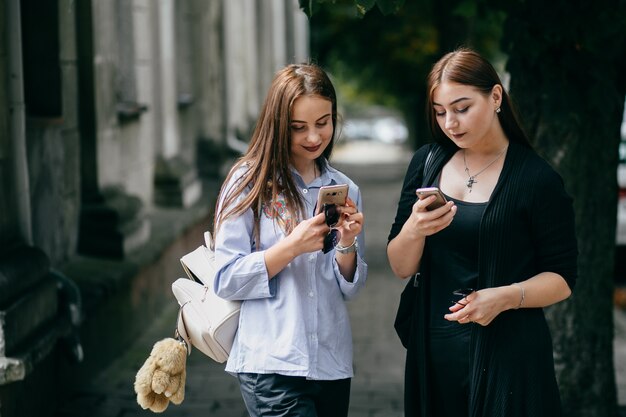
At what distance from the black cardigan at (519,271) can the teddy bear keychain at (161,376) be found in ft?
2.51

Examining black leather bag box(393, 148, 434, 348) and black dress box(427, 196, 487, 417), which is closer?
black dress box(427, 196, 487, 417)

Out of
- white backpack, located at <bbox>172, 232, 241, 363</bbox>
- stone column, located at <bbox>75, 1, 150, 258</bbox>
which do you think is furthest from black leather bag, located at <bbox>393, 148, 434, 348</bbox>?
stone column, located at <bbox>75, 1, 150, 258</bbox>

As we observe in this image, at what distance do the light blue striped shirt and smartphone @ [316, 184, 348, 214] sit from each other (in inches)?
8.5

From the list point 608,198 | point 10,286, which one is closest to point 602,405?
point 608,198

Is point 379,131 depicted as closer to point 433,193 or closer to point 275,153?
point 275,153

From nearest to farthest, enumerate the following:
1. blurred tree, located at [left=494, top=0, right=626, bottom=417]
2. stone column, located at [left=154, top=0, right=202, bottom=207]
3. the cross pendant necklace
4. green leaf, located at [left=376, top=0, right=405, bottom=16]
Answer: the cross pendant necklace → green leaf, located at [left=376, top=0, right=405, bottom=16] → blurred tree, located at [left=494, top=0, right=626, bottom=417] → stone column, located at [left=154, top=0, right=202, bottom=207]

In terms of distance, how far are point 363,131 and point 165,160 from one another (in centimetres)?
8457

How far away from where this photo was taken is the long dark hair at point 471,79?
334cm

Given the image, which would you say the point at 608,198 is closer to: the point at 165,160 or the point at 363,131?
the point at 165,160

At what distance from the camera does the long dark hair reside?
11.0 feet

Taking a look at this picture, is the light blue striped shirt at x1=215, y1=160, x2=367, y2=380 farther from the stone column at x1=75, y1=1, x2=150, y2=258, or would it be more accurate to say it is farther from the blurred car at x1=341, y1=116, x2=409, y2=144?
the blurred car at x1=341, y1=116, x2=409, y2=144

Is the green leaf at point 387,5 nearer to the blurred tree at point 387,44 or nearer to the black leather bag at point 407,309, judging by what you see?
the black leather bag at point 407,309

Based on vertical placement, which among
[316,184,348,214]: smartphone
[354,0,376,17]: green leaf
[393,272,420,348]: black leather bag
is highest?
[354,0,376,17]: green leaf

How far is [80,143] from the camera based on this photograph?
779cm
